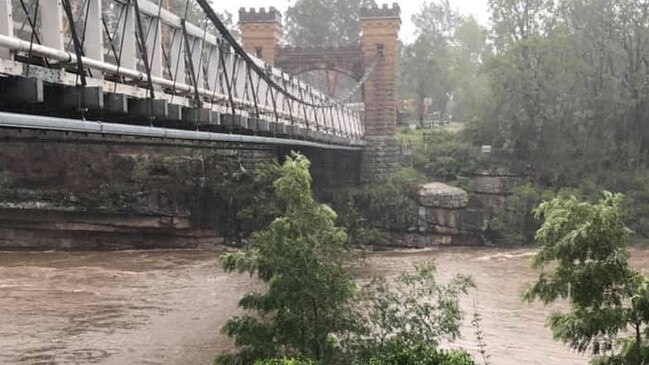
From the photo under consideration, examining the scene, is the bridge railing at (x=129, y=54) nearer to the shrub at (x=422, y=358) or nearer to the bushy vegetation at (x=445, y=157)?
the shrub at (x=422, y=358)

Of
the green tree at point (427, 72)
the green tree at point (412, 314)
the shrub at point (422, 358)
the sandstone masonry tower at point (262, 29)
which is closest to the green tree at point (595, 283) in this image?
the shrub at point (422, 358)

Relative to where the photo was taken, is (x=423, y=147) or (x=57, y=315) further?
(x=423, y=147)

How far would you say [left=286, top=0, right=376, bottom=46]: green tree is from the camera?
54031 millimetres

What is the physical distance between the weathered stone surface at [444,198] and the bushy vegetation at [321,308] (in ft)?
61.4

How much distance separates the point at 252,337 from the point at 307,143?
38.9 feet

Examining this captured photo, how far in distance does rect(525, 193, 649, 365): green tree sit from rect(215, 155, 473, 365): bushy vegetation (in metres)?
1.94

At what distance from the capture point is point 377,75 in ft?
105

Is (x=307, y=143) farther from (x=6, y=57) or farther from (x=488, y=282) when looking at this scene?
(x=6, y=57)

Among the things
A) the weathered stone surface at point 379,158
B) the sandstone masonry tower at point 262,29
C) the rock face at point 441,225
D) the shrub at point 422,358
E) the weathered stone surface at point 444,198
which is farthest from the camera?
the sandstone masonry tower at point 262,29

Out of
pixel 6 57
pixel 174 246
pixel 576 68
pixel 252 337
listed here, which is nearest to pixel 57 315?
pixel 252 337

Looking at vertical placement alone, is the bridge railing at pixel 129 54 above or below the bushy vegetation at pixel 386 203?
above

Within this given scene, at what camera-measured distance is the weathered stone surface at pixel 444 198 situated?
27.4 metres

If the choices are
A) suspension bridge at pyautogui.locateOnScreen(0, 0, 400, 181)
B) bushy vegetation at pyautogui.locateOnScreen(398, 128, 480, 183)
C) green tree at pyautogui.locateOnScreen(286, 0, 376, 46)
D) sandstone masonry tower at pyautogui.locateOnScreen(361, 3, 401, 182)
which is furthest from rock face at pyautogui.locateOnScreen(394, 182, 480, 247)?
green tree at pyautogui.locateOnScreen(286, 0, 376, 46)

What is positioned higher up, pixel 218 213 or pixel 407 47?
pixel 407 47
